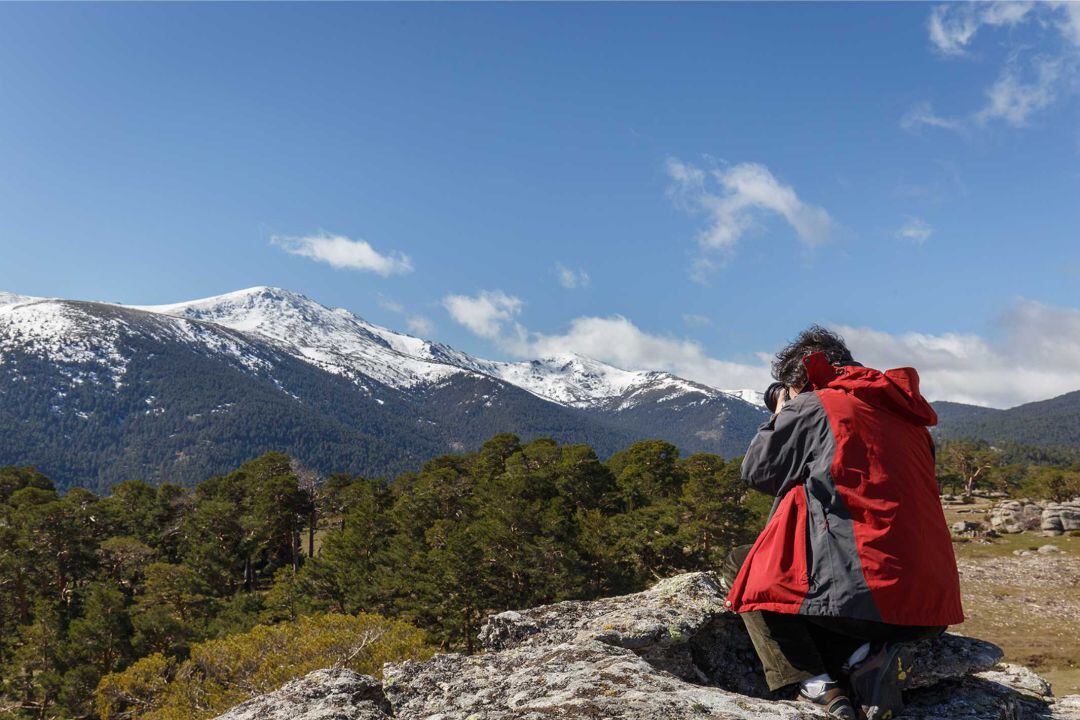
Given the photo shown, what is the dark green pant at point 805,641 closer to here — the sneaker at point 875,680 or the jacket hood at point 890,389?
the sneaker at point 875,680

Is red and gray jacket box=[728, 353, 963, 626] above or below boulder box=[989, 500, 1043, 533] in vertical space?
above

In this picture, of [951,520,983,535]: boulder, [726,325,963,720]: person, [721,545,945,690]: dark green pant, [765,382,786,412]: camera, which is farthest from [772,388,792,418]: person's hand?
[951,520,983,535]: boulder

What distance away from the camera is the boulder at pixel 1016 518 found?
65688mm

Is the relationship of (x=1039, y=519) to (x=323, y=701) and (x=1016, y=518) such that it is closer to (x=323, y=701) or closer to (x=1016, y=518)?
(x=1016, y=518)

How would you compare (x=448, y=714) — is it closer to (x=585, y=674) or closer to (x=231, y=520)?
(x=585, y=674)

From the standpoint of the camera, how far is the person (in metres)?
3.37

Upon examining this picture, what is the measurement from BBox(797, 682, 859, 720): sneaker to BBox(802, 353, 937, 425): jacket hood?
1.73 m

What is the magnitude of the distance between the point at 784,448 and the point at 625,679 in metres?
1.73

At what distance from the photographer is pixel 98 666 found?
30.8 meters

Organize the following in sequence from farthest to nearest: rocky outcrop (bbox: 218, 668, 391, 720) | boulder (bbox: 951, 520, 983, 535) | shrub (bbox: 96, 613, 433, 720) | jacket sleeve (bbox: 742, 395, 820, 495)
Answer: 1. boulder (bbox: 951, 520, 983, 535)
2. shrub (bbox: 96, 613, 433, 720)
3. rocky outcrop (bbox: 218, 668, 391, 720)
4. jacket sleeve (bbox: 742, 395, 820, 495)

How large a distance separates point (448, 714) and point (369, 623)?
18.0m

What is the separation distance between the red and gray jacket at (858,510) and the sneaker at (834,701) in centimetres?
53

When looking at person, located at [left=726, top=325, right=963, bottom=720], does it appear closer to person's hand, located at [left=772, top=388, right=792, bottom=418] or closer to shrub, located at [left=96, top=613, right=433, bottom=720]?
person's hand, located at [left=772, top=388, right=792, bottom=418]

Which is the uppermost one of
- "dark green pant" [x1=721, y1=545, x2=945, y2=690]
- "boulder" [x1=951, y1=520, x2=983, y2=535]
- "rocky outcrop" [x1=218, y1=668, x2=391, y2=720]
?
"dark green pant" [x1=721, y1=545, x2=945, y2=690]
